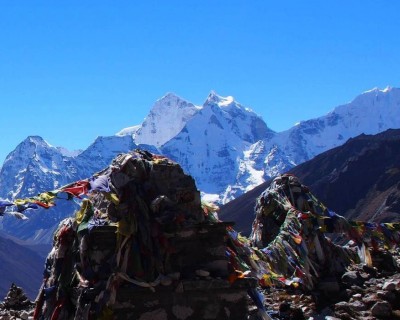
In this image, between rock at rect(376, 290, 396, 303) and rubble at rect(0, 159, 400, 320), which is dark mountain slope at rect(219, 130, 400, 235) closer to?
rock at rect(376, 290, 396, 303)

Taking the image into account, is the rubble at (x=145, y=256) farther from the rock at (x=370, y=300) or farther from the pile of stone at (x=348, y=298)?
the rock at (x=370, y=300)

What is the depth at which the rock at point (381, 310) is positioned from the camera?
11.7 m

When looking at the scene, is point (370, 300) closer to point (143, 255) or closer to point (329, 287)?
point (329, 287)

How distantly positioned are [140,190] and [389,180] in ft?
475

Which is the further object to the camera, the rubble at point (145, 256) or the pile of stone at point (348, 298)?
the pile of stone at point (348, 298)

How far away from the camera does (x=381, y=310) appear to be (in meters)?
11.7

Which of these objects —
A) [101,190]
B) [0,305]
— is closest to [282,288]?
[0,305]

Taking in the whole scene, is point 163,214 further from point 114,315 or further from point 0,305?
point 0,305

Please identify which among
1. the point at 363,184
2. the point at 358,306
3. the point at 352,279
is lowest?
the point at 358,306

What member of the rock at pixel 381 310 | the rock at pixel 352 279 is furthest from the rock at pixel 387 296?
the rock at pixel 352 279

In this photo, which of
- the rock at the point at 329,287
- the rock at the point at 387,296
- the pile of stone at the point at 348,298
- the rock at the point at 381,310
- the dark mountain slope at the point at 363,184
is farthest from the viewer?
the dark mountain slope at the point at 363,184

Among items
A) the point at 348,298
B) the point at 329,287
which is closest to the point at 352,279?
the point at 329,287

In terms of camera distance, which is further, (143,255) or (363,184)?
(363,184)

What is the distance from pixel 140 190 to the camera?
9.73 metres
